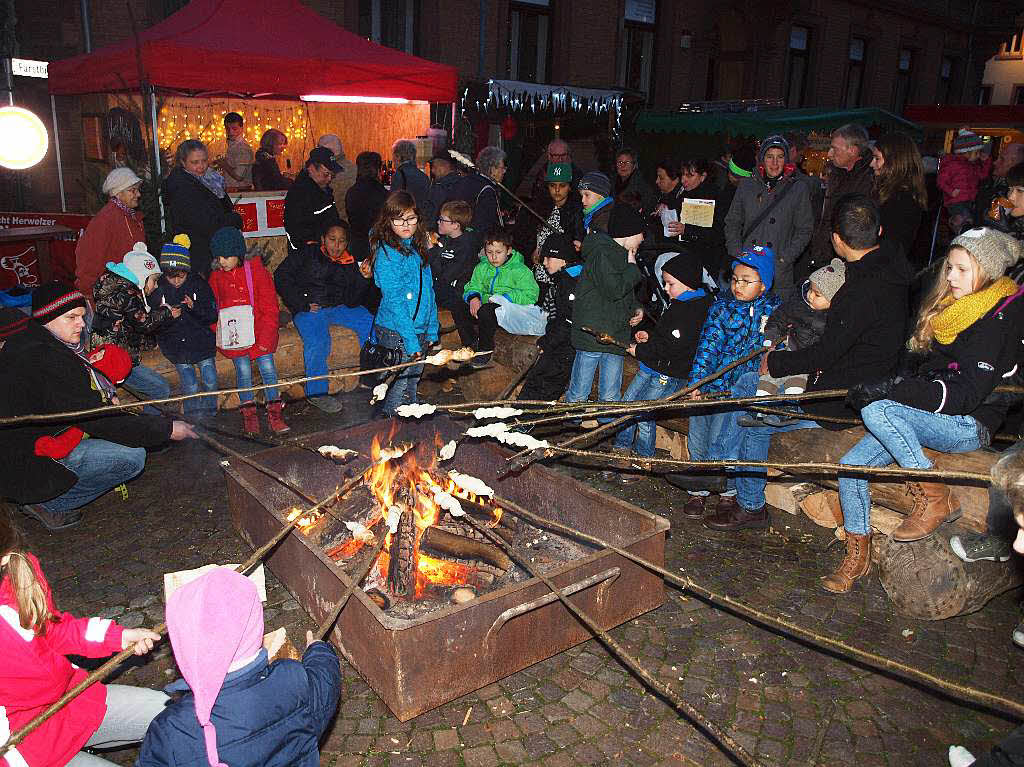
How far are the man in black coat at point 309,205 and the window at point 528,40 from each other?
979cm

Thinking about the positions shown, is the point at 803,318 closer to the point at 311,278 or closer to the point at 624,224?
the point at 624,224

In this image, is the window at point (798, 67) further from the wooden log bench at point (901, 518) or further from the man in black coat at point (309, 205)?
the wooden log bench at point (901, 518)

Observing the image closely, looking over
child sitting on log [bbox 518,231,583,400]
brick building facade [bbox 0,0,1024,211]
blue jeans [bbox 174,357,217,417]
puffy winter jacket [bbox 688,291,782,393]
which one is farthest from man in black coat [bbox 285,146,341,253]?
puffy winter jacket [bbox 688,291,782,393]

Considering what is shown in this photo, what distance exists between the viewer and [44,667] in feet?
10.2

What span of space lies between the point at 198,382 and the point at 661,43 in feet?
56.3

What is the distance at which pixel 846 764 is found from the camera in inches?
156

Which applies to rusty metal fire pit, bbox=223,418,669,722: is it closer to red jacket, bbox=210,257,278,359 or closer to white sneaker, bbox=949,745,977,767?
white sneaker, bbox=949,745,977,767

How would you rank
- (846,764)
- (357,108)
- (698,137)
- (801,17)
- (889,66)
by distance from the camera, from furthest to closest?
(889,66)
(801,17)
(698,137)
(357,108)
(846,764)

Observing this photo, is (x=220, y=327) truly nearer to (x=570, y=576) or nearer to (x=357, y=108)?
(x=570, y=576)

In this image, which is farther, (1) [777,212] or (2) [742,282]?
(1) [777,212]

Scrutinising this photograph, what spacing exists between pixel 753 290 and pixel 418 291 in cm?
291

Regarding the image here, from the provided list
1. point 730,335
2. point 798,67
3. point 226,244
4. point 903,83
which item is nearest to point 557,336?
point 730,335

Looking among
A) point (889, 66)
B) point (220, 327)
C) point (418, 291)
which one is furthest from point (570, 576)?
point (889, 66)

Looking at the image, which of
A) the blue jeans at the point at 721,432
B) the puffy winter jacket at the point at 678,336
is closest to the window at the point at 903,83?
the puffy winter jacket at the point at 678,336
